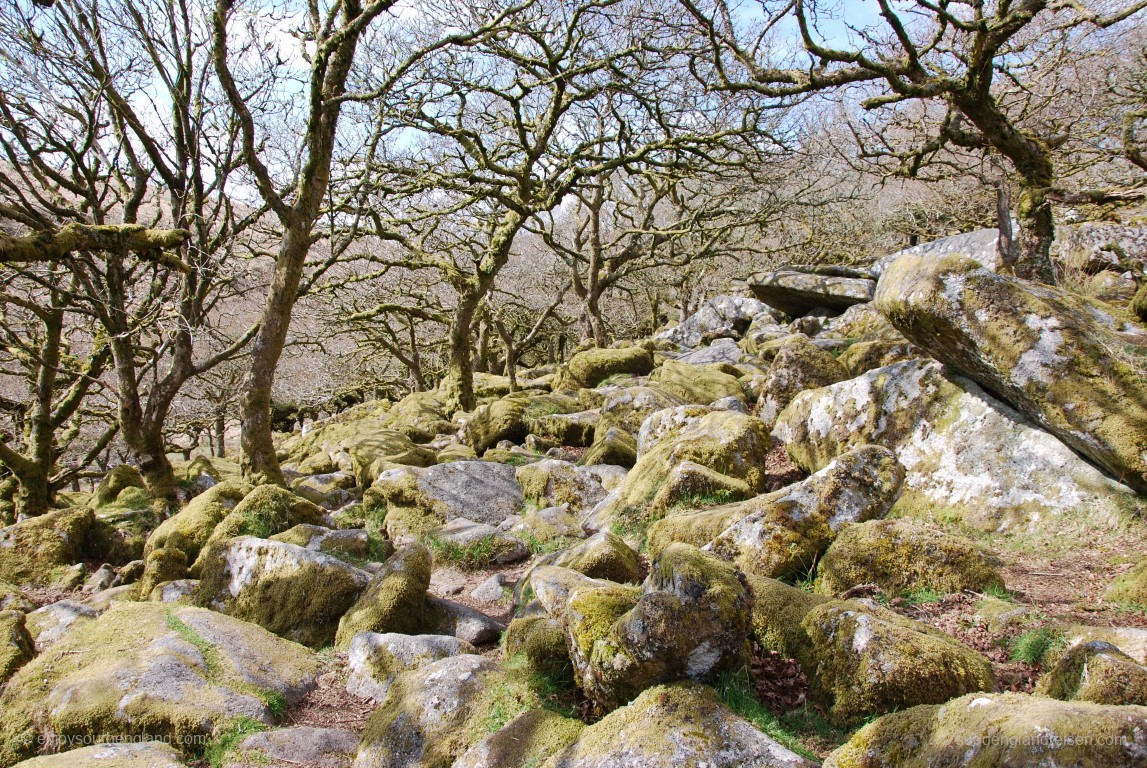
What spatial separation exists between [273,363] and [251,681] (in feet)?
18.6

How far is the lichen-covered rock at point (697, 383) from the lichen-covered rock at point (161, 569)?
8.10 metres

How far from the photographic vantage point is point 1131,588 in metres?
4.12

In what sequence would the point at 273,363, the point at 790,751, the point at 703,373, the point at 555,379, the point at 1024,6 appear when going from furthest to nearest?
1. the point at 555,379
2. the point at 703,373
3. the point at 273,363
4. the point at 1024,6
5. the point at 790,751

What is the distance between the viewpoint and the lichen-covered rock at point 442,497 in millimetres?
8789

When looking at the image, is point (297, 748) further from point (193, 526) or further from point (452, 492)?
point (452, 492)

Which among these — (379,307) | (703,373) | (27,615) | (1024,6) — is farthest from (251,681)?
(379,307)

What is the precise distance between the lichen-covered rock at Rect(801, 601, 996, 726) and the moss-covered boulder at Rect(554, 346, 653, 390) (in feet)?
42.5

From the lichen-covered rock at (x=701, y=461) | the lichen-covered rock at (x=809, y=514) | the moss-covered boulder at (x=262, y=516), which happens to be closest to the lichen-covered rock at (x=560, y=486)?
the lichen-covered rock at (x=701, y=461)

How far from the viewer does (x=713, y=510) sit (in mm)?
6145

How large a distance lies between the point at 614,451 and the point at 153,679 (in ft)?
21.6

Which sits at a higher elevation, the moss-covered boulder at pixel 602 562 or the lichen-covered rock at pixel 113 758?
the moss-covered boulder at pixel 602 562

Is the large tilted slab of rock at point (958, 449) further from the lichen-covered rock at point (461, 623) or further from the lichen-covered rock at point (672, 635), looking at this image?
the lichen-covered rock at point (461, 623)

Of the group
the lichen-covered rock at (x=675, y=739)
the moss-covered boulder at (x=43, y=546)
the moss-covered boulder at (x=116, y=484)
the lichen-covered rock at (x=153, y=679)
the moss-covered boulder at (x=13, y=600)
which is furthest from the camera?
the moss-covered boulder at (x=116, y=484)

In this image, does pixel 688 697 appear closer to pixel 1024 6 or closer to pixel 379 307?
pixel 1024 6
